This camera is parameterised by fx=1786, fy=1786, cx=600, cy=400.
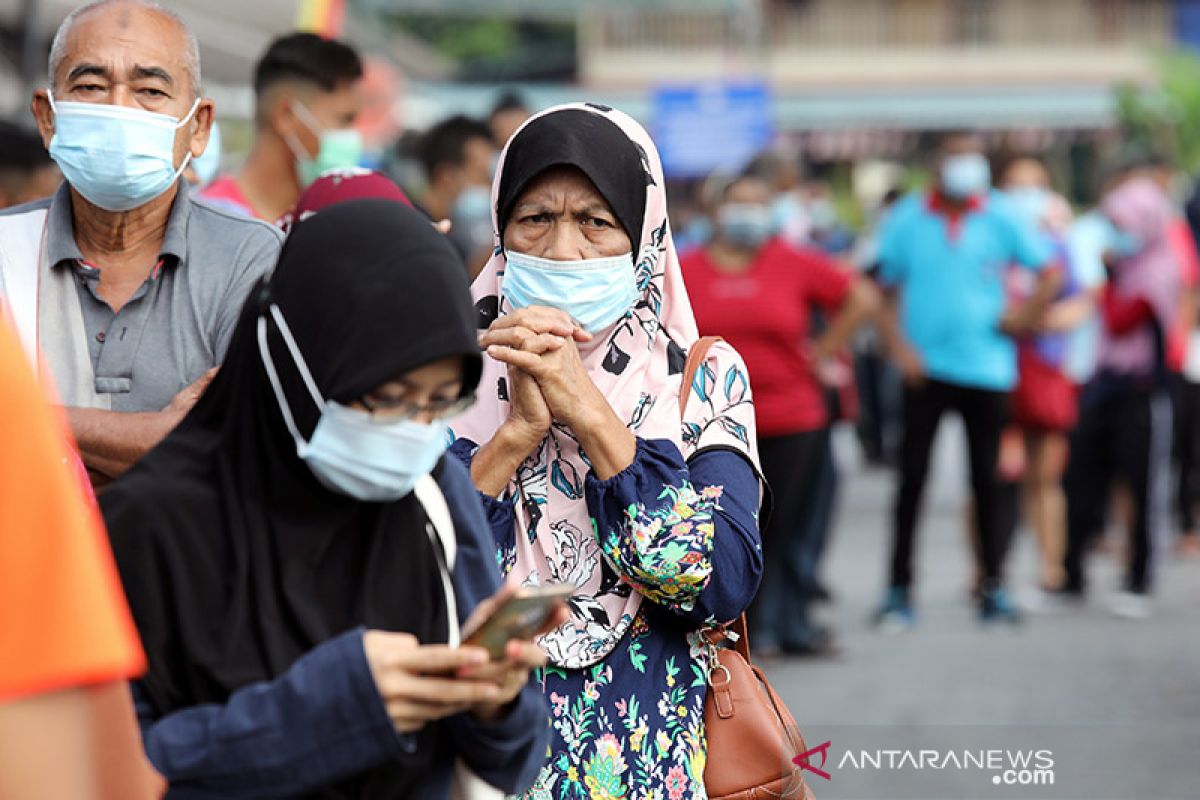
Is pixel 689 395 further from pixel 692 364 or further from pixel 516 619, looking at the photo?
pixel 516 619

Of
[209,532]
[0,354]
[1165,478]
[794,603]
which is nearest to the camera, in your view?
[0,354]

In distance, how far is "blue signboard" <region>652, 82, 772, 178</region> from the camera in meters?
14.8

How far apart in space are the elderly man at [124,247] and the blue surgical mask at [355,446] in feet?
2.70

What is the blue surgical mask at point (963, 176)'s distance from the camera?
8633mm

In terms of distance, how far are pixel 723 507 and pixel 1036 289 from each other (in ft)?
20.3

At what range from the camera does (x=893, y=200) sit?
13062 mm

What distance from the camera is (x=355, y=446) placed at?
7.14 ft

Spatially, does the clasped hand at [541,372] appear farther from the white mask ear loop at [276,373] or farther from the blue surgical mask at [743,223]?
the blue surgical mask at [743,223]

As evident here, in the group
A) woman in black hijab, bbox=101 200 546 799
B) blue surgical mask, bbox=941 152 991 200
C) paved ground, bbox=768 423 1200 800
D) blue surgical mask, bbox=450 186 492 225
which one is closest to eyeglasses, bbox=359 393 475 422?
woman in black hijab, bbox=101 200 546 799

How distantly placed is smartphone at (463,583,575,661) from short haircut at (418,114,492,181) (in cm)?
643

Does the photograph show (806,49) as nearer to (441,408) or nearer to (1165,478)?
(1165,478)

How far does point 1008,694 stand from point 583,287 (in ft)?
15.4

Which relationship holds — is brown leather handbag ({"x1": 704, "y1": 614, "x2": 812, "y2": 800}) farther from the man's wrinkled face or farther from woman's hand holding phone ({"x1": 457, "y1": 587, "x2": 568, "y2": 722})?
the man's wrinkled face

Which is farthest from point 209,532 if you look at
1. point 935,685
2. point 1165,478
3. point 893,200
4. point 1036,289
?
point 893,200
